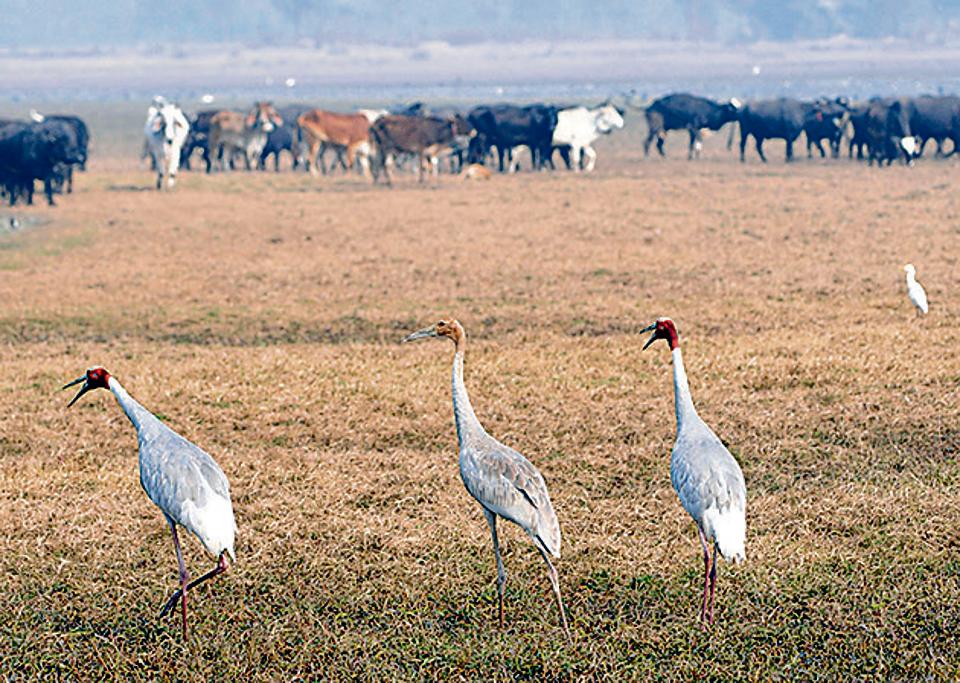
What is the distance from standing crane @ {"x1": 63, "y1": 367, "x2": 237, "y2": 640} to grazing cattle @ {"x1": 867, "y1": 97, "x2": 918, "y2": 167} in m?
32.9

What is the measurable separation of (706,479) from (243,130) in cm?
3324

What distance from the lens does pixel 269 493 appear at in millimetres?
8312

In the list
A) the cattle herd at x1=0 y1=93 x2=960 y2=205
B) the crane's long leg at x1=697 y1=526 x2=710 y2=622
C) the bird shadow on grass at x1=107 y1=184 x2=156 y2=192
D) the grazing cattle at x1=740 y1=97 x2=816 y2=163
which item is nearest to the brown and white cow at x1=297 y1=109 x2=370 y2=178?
the cattle herd at x1=0 y1=93 x2=960 y2=205

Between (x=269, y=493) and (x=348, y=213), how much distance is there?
1733 cm

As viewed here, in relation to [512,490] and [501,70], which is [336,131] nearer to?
[512,490]

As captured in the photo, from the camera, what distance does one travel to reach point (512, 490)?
6.29 metres

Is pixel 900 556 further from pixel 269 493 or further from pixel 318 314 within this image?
pixel 318 314

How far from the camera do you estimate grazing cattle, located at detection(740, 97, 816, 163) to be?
1563 inches

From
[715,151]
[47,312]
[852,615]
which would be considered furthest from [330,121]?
[852,615]

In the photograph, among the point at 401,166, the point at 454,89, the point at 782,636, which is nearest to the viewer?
the point at 782,636

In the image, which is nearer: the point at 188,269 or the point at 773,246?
the point at 188,269

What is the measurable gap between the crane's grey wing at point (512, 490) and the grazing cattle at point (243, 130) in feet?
104

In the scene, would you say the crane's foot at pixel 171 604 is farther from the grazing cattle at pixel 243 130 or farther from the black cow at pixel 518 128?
the grazing cattle at pixel 243 130

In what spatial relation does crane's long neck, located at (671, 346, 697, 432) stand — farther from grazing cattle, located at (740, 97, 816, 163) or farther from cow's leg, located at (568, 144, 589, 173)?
grazing cattle, located at (740, 97, 816, 163)
